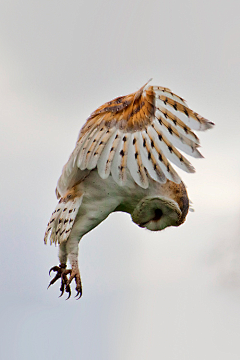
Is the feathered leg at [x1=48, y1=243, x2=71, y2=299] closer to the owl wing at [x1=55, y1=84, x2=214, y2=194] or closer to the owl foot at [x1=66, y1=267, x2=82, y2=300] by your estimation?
the owl foot at [x1=66, y1=267, x2=82, y2=300]

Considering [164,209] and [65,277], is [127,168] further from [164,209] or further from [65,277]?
[65,277]

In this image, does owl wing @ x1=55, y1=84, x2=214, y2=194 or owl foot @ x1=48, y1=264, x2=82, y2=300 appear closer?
owl wing @ x1=55, y1=84, x2=214, y2=194

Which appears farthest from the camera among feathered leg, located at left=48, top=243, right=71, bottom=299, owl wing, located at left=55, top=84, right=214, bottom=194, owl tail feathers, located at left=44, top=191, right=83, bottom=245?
feathered leg, located at left=48, top=243, right=71, bottom=299

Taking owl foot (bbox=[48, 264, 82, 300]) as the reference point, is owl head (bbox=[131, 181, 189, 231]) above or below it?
above

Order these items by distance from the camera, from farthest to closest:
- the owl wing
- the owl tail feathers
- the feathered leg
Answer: the feathered leg < the owl tail feathers < the owl wing

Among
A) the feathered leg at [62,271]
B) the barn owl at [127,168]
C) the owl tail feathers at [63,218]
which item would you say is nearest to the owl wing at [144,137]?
the barn owl at [127,168]

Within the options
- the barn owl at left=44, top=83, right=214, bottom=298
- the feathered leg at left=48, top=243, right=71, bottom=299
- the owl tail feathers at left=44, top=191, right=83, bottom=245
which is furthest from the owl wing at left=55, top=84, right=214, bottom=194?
the feathered leg at left=48, top=243, right=71, bottom=299

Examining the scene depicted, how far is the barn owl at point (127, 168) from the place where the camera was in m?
3.87

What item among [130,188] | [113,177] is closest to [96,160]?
[113,177]

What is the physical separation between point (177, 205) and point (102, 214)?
0.64m

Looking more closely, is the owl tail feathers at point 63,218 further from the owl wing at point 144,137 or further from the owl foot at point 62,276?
the owl wing at point 144,137

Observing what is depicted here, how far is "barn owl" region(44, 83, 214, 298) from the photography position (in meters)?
3.87

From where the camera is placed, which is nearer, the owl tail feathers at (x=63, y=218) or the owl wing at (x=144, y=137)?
the owl wing at (x=144, y=137)

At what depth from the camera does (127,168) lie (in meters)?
4.18
